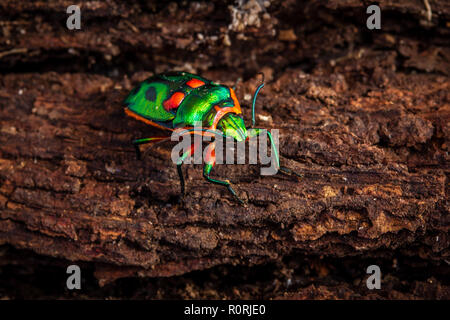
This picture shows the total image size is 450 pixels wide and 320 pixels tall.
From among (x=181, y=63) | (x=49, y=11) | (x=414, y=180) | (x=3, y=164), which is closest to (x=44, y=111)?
(x=3, y=164)

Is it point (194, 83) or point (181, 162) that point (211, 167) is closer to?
point (181, 162)

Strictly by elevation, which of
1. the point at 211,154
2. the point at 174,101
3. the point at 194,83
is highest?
the point at 194,83

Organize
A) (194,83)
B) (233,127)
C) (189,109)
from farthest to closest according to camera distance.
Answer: (194,83) < (189,109) < (233,127)

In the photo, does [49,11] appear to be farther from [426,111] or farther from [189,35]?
[426,111]

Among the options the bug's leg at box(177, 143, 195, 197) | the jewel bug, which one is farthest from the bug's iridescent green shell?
the bug's leg at box(177, 143, 195, 197)

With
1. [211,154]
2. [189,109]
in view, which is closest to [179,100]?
[189,109]

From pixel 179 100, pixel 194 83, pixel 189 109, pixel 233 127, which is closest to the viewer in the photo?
pixel 233 127
